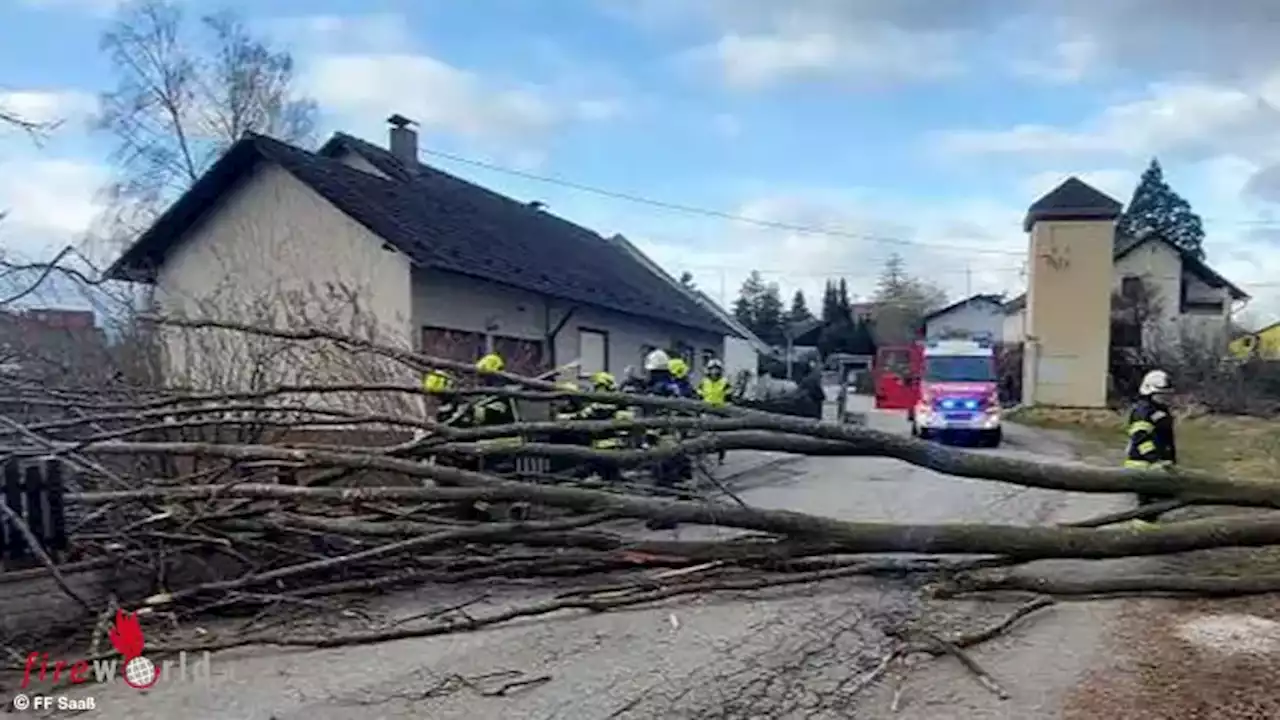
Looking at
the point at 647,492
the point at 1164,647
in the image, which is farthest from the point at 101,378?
the point at 1164,647

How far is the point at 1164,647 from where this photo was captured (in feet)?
21.2

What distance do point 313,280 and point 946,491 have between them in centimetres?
1037

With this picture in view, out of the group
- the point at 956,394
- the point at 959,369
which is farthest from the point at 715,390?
the point at 959,369

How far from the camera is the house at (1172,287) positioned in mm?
44281

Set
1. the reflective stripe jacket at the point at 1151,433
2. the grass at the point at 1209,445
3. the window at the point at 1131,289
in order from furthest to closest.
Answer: the window at the point at 1131,289 → the reflective stripe jacket at the point at 1151,433 → the grass at the point at 1209,445

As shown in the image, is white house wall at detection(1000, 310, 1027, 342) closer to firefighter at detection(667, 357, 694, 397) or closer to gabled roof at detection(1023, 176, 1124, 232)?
gabled roof at detection(1023, 176, 1124, 232)

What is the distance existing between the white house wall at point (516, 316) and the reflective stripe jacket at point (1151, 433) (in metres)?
10.6

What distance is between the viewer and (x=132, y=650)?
5715 millimetres

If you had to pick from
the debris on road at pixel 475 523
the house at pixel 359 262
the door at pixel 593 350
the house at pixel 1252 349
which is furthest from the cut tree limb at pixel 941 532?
the house at pixel 1252 349

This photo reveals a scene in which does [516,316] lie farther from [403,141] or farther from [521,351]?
[403,141]

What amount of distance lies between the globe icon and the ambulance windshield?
20.0 m

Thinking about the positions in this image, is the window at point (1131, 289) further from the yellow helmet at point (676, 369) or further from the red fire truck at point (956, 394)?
the yellow helmet at point (676, 369)

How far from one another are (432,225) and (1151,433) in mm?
13091

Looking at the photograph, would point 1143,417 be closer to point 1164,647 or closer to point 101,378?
point 1164,647
